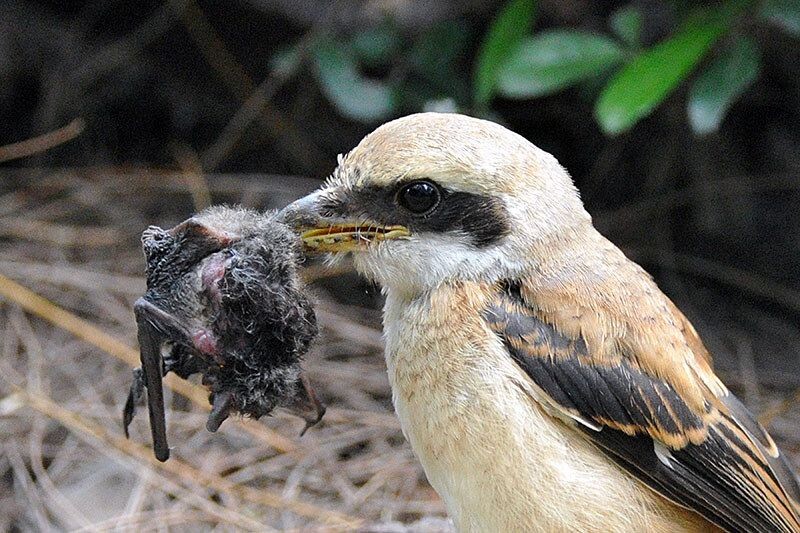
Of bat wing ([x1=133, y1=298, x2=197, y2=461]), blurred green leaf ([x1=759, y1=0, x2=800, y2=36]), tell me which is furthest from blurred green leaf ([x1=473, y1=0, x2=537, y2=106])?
bat wing ([x1=133, y1=298, x2=197, y2=461])

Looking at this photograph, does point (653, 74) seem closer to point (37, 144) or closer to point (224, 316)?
point (224, 316)

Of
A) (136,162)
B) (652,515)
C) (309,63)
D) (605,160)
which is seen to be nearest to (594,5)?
(605,160)

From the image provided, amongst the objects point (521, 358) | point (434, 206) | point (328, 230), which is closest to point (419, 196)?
point (434, 206)

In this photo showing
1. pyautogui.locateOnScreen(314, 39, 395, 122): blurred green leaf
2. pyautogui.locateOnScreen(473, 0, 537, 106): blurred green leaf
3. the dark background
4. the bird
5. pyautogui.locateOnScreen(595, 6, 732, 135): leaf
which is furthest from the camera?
the dark background

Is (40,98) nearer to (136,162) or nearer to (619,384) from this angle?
(136,162)

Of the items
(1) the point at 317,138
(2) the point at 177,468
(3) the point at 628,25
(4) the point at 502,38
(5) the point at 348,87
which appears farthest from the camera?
(1) the point at 317,138

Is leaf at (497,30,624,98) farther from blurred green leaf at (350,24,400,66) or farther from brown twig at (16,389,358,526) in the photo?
brown twig at (16,389,358,526)

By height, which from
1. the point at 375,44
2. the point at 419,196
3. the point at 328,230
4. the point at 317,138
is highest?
the point at 419,196

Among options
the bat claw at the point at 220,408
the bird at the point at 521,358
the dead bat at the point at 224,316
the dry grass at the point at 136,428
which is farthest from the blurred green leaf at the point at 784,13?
the bat claw at the point at 220,408
